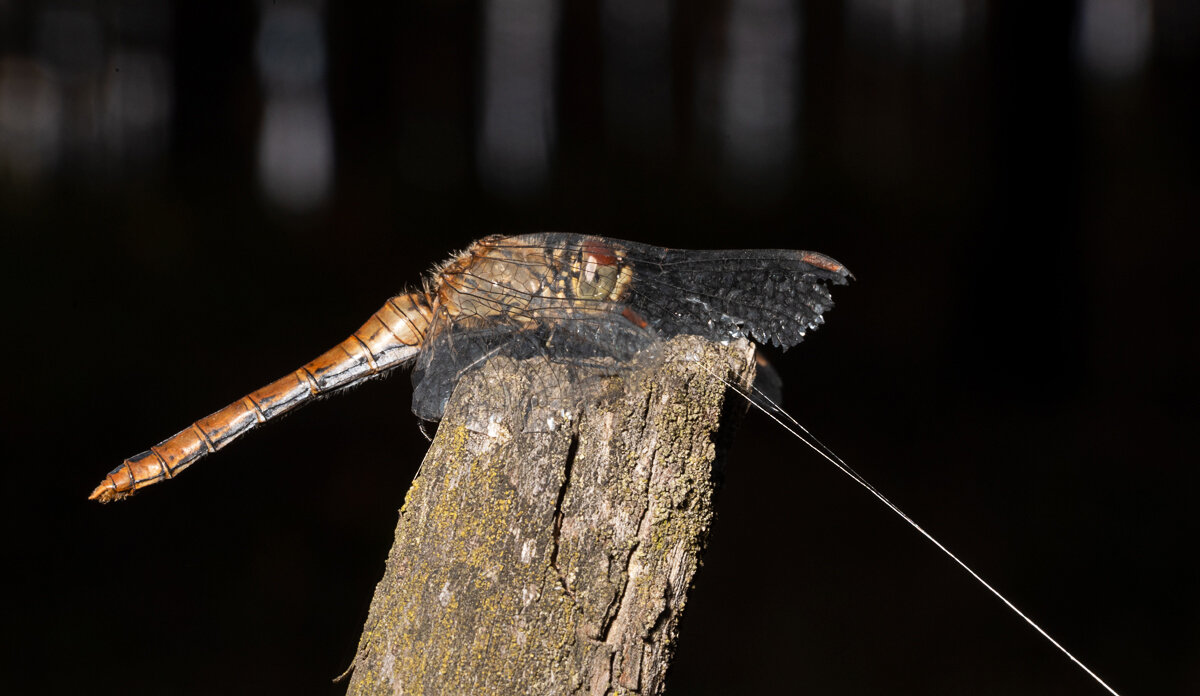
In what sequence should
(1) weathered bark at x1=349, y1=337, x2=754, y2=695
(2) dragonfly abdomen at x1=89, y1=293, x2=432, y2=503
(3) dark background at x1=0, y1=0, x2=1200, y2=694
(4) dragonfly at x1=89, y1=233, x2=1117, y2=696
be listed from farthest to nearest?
1. (3) dark background at x1=0, y1=0, x2=1200, y2=694
2. (2) dragonfly abdomen at x1=89, y1=293, x2=432, y2=503
3. (4) dragonfly at x1=89, y1=233, x2=1117, y2=696
4. (1) weathered bark at x1=349, y1=337, x2=754, y2=695

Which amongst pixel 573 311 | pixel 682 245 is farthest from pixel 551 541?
pixel 682 245

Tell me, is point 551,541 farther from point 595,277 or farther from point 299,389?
point 299,389

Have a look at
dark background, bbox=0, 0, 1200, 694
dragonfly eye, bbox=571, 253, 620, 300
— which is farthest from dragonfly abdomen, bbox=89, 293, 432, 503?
dark background, bbox=0, 0, 1200, 694

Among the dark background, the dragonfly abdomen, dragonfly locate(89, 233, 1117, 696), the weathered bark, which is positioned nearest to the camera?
the weathered bark

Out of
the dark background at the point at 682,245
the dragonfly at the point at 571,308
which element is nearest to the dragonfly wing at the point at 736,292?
the dragonfly at the point at 571,308

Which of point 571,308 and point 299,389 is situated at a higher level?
point 571,308

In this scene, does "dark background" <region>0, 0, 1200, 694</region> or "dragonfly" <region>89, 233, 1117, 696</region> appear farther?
"dark background" <region>0, 0, 1200, 694</region>

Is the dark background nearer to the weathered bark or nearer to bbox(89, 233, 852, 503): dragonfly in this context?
bbox(89, 233, 852, 503): dragonfly
